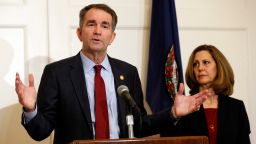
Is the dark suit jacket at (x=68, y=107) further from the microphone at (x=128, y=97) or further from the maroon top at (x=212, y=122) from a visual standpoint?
the maroon top at (x=212, y=122)

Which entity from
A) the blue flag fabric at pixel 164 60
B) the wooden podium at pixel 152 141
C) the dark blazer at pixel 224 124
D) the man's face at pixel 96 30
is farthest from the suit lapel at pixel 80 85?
the blue flag fabric at pixel 164 60

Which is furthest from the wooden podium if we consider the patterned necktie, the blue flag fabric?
the blue flag fabric

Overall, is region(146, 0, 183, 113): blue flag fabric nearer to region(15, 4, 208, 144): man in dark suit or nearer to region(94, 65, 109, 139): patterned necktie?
region(15, 4, 208, 144): man in dark suit

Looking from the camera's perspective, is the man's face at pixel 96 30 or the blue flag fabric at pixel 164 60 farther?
the blue flag fabric at pixel 164 60

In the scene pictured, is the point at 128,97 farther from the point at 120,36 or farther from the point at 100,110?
the point at 120,36

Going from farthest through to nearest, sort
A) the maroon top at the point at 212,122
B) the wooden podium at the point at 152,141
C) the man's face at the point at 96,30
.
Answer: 1. the maroon top at the point at 212,122
2. the man's face at the point at 96,30
3. the wooden podium at the point at 152,141

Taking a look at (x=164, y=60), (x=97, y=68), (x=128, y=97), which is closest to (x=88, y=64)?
(x=97, y=68)

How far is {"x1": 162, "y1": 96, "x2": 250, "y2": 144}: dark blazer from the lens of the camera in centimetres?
277

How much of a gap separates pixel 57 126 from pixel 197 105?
0.77 m

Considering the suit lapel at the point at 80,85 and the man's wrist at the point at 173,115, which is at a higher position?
the suit lapel at the point at 80,85

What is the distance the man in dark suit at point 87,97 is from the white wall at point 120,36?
28.5 inches

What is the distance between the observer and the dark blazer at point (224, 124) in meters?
2.77

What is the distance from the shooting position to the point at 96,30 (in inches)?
92.0

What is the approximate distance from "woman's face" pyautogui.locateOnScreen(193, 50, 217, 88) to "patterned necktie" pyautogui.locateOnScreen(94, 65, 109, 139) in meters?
0.86
